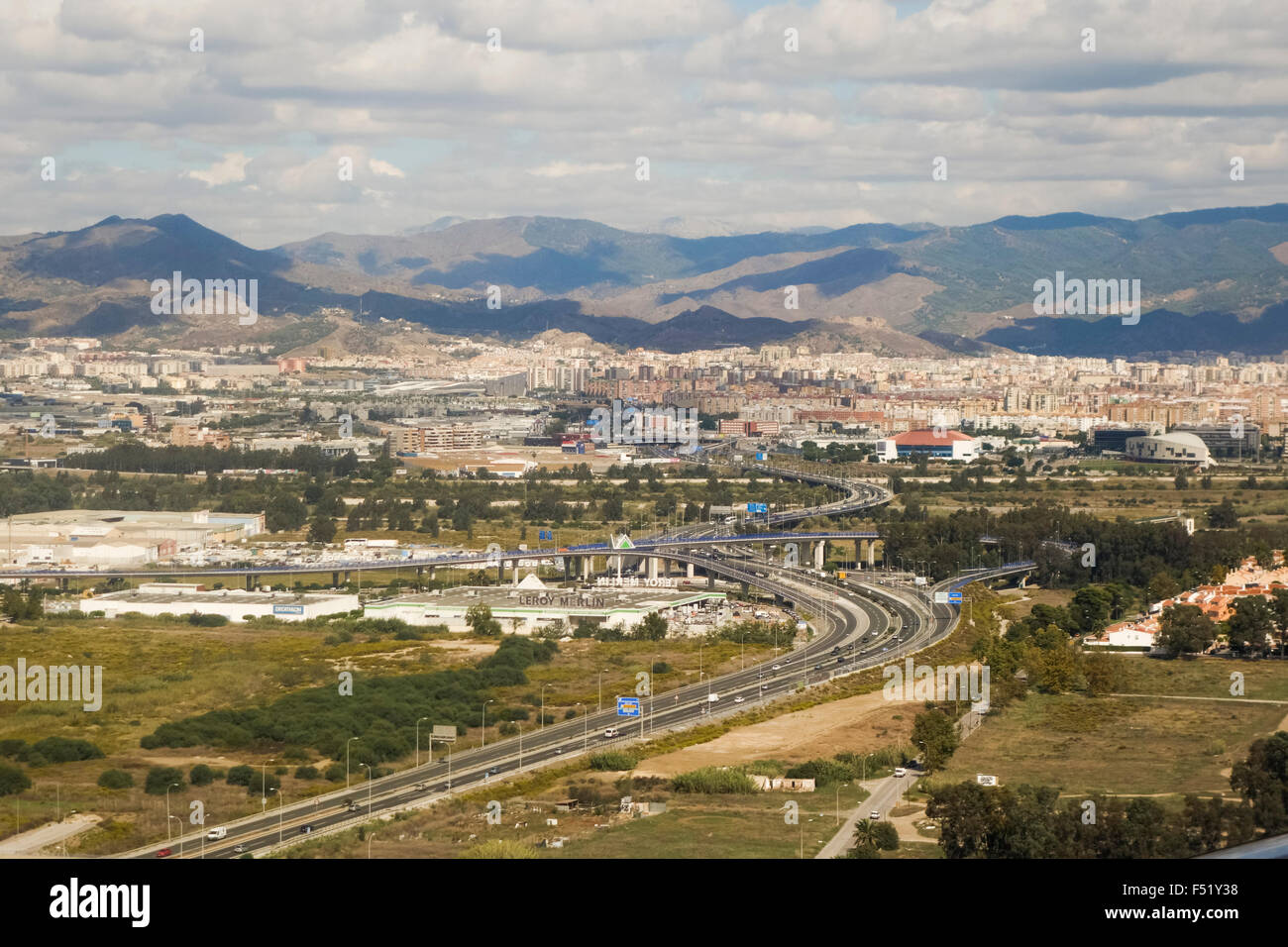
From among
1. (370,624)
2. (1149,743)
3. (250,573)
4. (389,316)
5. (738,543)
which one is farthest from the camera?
(389,316)

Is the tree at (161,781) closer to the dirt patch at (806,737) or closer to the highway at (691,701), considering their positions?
the highway at (691,701)

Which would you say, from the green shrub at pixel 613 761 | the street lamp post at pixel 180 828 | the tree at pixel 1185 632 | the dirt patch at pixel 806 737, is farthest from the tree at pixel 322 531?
the street lamp post at pixel 180 828

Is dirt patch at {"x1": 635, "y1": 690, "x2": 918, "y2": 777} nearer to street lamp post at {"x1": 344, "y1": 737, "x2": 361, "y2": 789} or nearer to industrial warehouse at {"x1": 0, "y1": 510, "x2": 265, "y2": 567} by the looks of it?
street lamp post at {"x1": 344, "y1": 737, "x2": 361, "y2": 789}

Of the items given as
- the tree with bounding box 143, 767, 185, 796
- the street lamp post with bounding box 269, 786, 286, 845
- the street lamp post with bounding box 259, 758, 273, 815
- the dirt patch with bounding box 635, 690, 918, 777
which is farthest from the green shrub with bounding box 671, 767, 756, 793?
the tree with bounding box 143, 767, 185, 796

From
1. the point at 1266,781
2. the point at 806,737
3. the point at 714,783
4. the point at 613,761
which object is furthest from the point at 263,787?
the point at 1266,781
